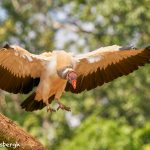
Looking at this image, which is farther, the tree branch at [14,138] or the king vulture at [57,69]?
the king vulture at [57,69]

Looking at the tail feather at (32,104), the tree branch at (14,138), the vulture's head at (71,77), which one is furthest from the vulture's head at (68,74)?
the tree branch at (14,138)

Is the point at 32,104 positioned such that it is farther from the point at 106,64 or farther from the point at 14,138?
the point at 14,138

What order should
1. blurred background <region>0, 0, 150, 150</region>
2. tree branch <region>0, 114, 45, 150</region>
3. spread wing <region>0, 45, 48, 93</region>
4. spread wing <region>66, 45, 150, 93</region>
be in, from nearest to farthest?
1. tree branch <region>0, 114, 45, 150</region>
2. spread wing <region>0, 45, 48, 93</region>
3. spread wing <region>66, 45, 150, 93</region>
4. blurred background <region>0, 0, 150, 150</region>

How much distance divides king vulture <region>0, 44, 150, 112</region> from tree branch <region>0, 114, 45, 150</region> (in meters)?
1.05

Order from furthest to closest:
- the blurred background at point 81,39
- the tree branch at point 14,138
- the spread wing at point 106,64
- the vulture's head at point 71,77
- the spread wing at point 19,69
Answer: the blurred background at point 81,39
the spread wing at point 106,64
the vulture's head at point 71,77
the spread wing at point 19,69
the tree branch at point 14,138

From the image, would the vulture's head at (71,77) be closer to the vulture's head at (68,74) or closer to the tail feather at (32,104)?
the vulture's head at (68,74)

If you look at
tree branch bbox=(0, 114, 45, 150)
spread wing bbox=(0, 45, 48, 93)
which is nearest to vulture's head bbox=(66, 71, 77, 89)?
spread wing bbox=(0, 45, 48, 93)

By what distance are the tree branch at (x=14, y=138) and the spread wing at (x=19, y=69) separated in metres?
1.04

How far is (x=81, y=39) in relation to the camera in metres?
20.1

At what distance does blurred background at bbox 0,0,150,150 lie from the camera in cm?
1641

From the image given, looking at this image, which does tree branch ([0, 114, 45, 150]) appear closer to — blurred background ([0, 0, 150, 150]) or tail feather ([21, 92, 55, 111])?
tail feather ([21, 92, 55, 111])

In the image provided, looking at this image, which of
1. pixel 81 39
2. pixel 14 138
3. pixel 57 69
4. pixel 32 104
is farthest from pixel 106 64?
pixel 81 39

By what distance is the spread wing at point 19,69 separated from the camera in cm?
665

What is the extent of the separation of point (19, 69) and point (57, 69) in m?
0.48
